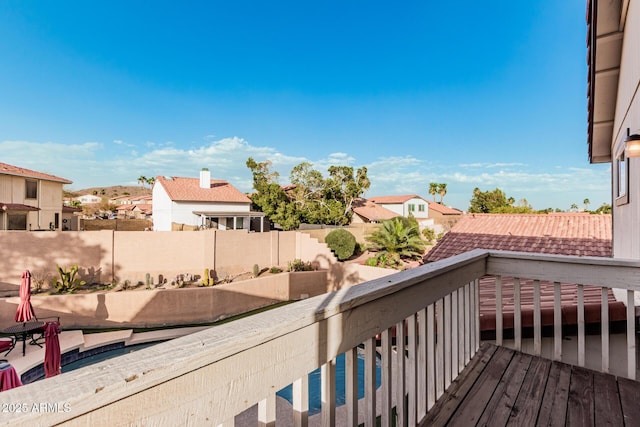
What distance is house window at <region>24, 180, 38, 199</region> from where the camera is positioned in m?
17.3

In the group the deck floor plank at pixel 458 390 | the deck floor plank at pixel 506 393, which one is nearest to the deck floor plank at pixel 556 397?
the deck floor plank at pixel 506 393

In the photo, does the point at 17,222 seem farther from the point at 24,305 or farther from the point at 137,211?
the point at 137,211

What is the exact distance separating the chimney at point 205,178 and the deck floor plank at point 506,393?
2222 cm

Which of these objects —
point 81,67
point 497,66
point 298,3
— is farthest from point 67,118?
point 497,66

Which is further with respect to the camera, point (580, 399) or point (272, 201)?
point (272, 201)

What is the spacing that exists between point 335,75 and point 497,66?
33.7 feet

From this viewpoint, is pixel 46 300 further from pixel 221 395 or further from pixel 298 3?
pixel 298 3

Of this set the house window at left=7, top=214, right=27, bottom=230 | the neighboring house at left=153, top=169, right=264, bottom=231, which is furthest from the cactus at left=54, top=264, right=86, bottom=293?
the neighboring house at left=153, top=169, right=264, bottom=231

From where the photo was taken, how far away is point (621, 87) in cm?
412

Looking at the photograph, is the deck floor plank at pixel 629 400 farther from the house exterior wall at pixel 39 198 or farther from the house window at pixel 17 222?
the house window at pixel 17 222

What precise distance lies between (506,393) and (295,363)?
1.79m

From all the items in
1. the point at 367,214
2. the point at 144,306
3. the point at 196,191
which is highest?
the point at 196,191

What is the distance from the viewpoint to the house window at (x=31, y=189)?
17.3 meters

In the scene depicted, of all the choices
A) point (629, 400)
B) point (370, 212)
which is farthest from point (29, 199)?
point (370, 212)
